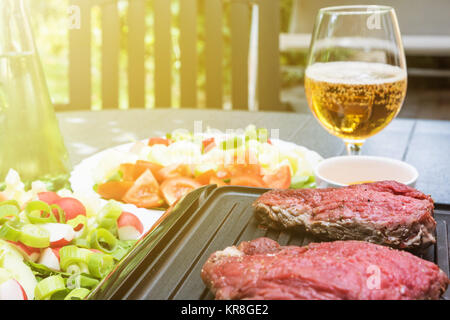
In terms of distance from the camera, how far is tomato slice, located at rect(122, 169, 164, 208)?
133 centimetres

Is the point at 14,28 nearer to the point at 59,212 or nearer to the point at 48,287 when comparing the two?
the point at 59,212

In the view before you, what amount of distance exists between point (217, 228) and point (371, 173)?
1.43 ft

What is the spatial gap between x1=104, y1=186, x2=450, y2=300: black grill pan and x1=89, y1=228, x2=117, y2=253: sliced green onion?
0.24 meters

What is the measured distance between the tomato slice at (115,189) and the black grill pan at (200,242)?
345mm

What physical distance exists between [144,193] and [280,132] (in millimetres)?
710

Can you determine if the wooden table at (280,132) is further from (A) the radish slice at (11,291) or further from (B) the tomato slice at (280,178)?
(A) the radish slice at (11,291)

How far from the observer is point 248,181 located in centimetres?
135

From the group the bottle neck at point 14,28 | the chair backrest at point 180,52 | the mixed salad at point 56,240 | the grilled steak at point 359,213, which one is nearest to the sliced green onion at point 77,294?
the mixed salad at point 56,240

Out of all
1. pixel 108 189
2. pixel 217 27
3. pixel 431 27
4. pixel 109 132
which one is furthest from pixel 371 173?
pixel 431 27

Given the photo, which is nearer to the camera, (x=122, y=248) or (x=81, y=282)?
(x=81, y=282)

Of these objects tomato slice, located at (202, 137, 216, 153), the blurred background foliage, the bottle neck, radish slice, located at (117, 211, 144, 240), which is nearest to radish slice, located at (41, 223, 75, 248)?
radish slice, located at (117, 211, 144, 240)

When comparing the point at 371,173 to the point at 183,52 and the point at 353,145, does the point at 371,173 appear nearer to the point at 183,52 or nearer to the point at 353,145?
the point at 353,145

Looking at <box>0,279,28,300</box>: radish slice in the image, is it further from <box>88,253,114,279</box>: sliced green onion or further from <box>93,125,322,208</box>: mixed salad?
<box>93,125,322,208</box>: mixed salad

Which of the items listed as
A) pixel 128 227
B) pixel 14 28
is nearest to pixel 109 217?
pixel 128 227
